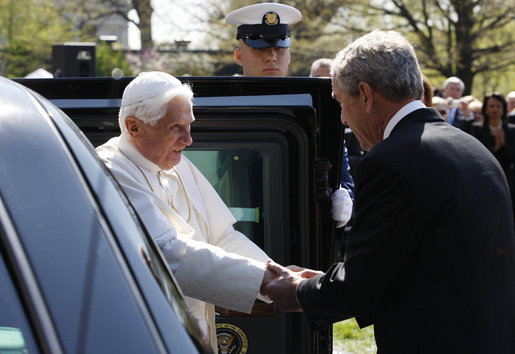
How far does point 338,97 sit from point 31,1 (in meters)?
32.0

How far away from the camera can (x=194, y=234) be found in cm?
308

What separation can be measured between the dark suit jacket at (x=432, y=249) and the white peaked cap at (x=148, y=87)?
92 cm

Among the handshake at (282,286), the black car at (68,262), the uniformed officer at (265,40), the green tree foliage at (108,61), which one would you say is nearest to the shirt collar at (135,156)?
the handshake at (282,286)

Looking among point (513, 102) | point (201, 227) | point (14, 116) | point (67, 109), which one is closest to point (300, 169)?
point (201, 227)

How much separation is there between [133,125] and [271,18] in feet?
8.03

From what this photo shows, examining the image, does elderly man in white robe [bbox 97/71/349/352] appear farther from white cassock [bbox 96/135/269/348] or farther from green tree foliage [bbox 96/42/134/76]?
green tree foliage [bbox 96/42/134/76]

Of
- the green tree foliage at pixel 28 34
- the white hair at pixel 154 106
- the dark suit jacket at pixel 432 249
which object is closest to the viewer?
the dark suit jacket at pixel 432 249

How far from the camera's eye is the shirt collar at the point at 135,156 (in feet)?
10.0

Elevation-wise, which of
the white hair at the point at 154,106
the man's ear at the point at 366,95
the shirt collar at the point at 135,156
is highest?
the man's ear at the point at 366,95

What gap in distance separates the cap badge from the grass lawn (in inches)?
98.2

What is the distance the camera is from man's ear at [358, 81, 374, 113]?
100 inches

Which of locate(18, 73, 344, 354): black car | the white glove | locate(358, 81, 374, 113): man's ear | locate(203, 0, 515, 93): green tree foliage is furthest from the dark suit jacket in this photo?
locate(203, 0, 515, 93): green tree foliage

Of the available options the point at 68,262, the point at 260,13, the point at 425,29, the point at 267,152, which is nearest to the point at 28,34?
the point at 425,29

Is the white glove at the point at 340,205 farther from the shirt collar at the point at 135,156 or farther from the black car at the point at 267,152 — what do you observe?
the shirt collar at the point at 135,156
